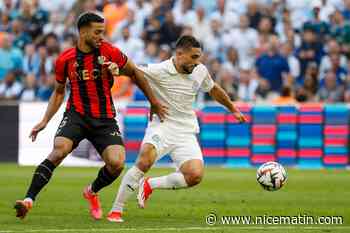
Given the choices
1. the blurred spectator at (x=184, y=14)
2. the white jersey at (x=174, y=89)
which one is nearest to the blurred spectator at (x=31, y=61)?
the blurred spectator at (x=184, y=14)

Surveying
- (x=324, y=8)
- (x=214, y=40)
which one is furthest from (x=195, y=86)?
(x=324, y=8)

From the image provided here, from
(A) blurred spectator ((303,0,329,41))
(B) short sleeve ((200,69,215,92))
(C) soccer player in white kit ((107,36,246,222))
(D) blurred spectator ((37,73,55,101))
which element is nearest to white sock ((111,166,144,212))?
(C) soccer player in white kit ((107,36,246,222))

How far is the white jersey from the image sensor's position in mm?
12367

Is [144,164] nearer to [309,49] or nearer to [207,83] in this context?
[207,83]

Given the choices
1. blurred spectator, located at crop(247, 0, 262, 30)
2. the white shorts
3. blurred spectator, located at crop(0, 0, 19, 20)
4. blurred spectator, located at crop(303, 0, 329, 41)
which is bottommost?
the white shorts

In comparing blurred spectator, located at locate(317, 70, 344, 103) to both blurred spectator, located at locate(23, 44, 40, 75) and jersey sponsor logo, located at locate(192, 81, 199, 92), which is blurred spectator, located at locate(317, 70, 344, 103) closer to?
blurred spectator, located at locate(23, 44, 40, 75)

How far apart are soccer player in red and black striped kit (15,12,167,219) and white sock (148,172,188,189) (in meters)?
0.81

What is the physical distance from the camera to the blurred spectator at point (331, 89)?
75.5ft

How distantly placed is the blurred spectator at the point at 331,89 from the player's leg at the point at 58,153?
12.2 metres

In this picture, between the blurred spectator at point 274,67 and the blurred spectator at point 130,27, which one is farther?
the blurred spectator at point 130,27

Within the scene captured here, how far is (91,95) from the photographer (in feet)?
38.3

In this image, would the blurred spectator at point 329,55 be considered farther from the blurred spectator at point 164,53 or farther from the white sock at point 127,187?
the white sock at point 127,187

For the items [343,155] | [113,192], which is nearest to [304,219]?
[113,192]

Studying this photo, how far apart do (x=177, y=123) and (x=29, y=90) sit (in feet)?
41.3
